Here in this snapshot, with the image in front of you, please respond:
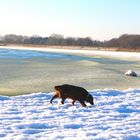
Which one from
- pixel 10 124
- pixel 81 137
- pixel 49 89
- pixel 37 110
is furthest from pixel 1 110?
pixel 49 89

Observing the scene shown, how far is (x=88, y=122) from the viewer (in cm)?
927

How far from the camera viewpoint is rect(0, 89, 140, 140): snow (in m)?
7.89

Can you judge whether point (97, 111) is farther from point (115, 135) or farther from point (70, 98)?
point (115, 135)

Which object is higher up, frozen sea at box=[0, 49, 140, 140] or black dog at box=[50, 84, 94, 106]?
black dog at box=[50, 84, 94, 106]

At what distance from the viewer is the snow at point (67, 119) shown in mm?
7895

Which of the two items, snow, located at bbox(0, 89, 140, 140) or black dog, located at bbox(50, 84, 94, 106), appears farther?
black dog, located at bbox(50, 84, 94, 106)

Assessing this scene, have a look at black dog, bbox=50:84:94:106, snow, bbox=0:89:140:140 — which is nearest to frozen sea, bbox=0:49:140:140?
snow, bbox=0:89:140:140

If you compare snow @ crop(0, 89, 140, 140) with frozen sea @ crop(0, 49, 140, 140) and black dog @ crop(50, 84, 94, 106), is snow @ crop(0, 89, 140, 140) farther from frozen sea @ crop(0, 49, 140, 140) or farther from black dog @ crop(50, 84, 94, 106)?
black dog @ crop(50, 84, 94, 106)

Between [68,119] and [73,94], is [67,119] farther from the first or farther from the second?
[73,94]

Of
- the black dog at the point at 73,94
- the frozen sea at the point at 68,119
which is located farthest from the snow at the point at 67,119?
the black dog at the point at 73,94

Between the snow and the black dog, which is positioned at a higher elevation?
the black dog

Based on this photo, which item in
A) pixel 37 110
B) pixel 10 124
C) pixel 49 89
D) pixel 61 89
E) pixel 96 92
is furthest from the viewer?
pixel 49 89

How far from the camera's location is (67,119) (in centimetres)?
956

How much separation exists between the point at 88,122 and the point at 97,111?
167 centimetres
